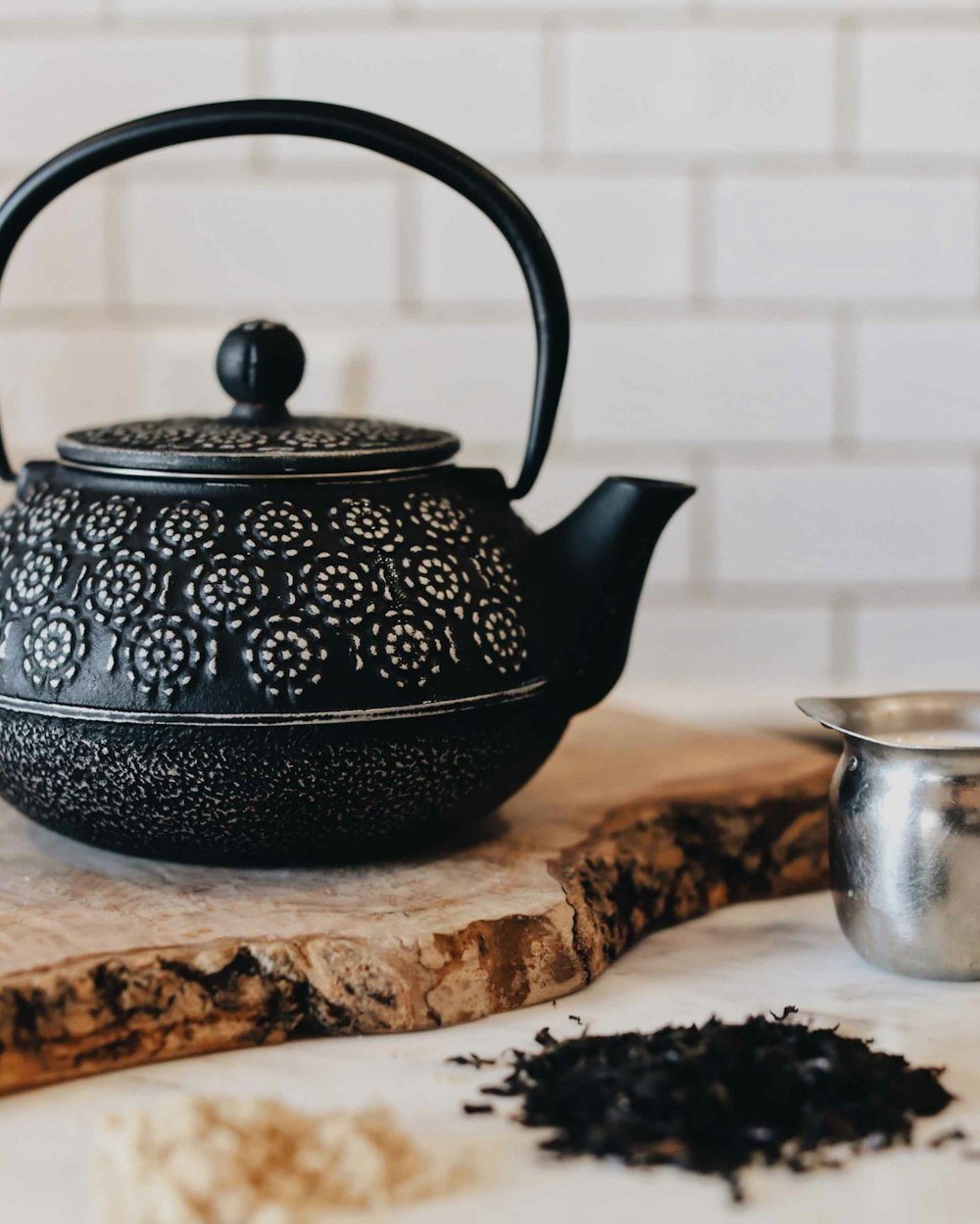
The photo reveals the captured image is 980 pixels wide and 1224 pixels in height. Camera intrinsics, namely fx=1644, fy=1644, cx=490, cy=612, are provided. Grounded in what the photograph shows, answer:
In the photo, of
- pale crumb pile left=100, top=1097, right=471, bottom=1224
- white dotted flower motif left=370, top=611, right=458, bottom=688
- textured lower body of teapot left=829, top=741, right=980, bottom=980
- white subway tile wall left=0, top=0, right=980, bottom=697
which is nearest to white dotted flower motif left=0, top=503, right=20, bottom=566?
white dotted flower motif left=370, top=611, right=458, bottom=688

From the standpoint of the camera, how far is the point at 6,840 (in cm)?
97

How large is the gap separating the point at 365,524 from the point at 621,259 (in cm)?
72

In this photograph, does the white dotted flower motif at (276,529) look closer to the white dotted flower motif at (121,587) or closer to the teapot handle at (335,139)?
the white dotted flower motif at (121,587)

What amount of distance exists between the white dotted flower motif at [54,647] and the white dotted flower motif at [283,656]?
0.30ft

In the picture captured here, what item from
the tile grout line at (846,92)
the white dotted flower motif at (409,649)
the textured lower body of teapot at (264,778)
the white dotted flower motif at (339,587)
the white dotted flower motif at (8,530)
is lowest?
the textured lower body of teapot at (264,778)

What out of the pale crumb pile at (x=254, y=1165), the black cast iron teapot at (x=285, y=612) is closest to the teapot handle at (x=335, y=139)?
the black cast iron teapot at (x=285, y=612)

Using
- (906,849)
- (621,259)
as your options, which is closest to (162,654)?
(906,849)

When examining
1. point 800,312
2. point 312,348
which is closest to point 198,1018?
point 312,348

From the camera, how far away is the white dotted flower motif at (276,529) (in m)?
0.84

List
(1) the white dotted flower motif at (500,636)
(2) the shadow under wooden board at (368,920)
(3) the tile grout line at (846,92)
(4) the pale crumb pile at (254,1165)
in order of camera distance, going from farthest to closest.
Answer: (3) the tile grout line at (846,92)
(1) the white dotted flower motif at (500,636)
(2) the shadow under wooden board at (368,920)
(4) the pale crumb pile at (254,1165)

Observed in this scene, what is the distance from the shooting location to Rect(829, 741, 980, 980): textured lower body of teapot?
79cm

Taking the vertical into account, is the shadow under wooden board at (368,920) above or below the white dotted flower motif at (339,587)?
below

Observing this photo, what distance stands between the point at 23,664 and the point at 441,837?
25cm

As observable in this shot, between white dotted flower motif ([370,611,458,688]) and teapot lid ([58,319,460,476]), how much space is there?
9 cm
